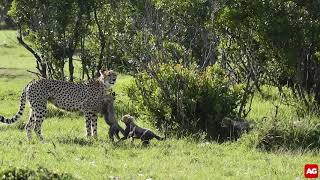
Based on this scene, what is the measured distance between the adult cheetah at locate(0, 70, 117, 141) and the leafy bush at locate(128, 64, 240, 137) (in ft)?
3.53

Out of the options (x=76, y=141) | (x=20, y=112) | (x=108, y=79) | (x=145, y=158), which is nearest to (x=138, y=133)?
(x=76, y=141)

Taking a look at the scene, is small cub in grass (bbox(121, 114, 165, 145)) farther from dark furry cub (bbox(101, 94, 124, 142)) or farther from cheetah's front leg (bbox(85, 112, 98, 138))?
cheetah's front leg (bbox(85, 112, 98, 138))

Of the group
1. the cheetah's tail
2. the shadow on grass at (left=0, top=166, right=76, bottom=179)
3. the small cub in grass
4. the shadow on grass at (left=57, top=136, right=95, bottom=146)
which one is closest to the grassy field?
the shadow on grass at (left=57, top=136, right=95, bottom=146)

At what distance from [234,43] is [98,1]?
16.3 ft

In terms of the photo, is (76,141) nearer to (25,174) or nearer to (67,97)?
(67,97)

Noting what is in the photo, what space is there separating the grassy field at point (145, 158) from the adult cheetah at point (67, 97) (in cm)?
40

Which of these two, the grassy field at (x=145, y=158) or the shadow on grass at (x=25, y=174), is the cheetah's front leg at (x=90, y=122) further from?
the shadow on grass at (x=25, y=174)

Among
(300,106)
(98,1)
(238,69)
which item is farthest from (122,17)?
(300,106)

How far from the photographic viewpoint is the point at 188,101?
13539mm

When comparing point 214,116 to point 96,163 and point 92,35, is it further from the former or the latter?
point 92,35

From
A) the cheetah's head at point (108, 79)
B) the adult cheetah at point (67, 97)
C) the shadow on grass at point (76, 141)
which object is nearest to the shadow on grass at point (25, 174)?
the shadow on grass at point (76, 141)

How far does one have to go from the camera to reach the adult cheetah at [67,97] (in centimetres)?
1307

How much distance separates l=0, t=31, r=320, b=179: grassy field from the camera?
9.29 meters

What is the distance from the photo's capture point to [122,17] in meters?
19.0
